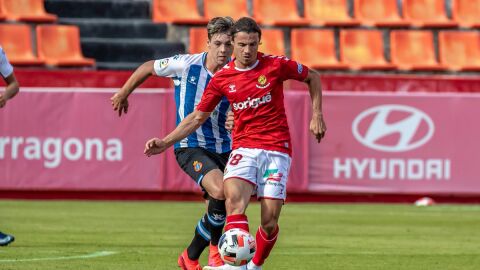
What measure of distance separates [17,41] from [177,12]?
3.25 metres

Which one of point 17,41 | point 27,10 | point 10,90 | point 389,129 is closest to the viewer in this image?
point 10,90

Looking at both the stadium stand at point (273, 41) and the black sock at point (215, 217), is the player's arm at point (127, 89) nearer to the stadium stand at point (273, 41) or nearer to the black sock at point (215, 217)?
the black sock at point (215, 217)

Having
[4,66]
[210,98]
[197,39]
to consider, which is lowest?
[197,39]

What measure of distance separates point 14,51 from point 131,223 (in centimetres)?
776

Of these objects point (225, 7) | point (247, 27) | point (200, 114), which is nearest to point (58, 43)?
point (225, 7)

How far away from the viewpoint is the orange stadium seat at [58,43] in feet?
71.8

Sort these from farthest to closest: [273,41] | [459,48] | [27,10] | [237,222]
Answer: [459,48] → [273,41] → [27,10] → [237,222]

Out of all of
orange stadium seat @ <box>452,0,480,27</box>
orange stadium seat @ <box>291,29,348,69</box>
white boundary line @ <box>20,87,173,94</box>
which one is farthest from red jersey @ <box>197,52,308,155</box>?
orange stadium seat @ <box>452,0,480,27</box>

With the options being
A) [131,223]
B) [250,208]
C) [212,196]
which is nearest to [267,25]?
[250,208]

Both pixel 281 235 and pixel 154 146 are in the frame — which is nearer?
pixel 154 146

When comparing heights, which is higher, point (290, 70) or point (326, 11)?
point (290, 70)

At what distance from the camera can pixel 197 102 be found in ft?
31.7

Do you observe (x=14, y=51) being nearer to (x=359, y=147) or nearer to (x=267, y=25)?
(x=267, y=25)

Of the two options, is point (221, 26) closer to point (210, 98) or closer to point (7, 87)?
point (210, 98)
